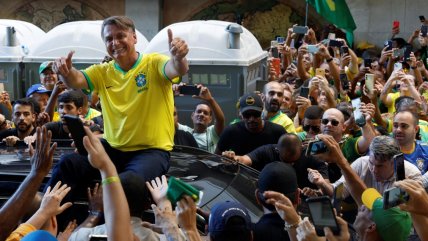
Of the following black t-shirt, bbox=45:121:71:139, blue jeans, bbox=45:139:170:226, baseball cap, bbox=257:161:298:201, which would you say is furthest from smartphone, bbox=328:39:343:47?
baseball cap, bbox=257:161:298:201

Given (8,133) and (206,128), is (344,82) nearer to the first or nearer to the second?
(206,128)

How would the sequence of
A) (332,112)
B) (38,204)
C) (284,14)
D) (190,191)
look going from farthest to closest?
(284,14)
(332,112)
(38,204)
(190,191)

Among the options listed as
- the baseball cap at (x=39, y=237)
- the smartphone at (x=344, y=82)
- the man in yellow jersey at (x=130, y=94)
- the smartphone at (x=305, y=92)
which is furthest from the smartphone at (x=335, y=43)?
the baseball cap at (x=39, y=237)

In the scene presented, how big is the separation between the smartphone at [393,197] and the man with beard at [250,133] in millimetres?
3946

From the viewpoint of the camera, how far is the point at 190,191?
348 cm

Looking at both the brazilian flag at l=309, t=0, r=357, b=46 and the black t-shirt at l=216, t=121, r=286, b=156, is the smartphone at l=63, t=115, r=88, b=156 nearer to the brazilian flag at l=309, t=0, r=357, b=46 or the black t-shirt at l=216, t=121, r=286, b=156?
the black t-shirt at l=216, t=121, r=286, b=156

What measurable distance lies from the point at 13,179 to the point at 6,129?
11.1 feet

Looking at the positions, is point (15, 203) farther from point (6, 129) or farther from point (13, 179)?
point (6, 129)

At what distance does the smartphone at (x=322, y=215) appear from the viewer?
3.45 metres

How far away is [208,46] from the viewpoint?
10.1 metres

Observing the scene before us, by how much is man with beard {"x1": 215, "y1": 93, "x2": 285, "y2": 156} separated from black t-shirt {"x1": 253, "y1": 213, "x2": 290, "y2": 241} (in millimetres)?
3023

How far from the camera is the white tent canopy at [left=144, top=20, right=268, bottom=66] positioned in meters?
9.95

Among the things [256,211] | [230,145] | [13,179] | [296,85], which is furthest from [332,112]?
[296,85]

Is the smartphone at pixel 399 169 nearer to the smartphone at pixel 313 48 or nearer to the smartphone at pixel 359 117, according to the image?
the smartphone at pixel 359 117
